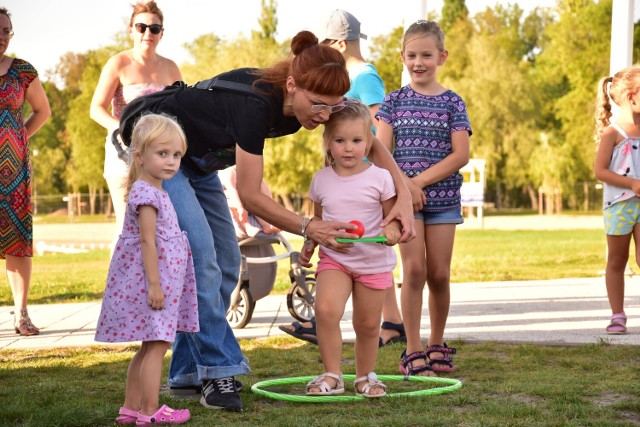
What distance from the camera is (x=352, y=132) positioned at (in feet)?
14.9

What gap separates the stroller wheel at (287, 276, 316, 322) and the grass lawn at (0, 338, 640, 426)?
968mm

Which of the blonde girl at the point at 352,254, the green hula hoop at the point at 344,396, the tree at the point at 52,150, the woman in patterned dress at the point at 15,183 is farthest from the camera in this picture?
the tree at the point at 52,150

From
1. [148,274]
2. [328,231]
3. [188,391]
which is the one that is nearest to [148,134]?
[148,274]

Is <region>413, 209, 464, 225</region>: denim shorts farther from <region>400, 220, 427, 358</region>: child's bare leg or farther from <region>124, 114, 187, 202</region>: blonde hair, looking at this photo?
<region>124, 114, 187, 202</region>: blonde hair

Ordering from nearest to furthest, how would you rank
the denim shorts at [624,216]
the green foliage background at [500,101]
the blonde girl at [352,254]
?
the blonde girl at [352,254]
the denim shorts at [624,216]
the green foliage background at [500,101]

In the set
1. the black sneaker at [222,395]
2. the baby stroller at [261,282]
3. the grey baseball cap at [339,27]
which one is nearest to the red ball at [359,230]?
the black sneaker at [222,395]

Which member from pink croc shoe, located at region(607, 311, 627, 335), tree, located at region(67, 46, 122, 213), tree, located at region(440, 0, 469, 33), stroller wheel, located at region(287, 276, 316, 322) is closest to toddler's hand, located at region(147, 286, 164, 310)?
stroller wheel, located at region(287, 276, 316, 322)

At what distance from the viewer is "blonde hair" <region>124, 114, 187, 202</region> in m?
4.12

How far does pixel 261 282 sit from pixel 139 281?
376 cm

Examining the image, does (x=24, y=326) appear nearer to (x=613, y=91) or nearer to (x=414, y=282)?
(x=414, y=282)

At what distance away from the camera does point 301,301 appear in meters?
7.68

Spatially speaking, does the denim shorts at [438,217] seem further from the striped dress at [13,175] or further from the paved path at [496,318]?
the striped dress at [13,175]

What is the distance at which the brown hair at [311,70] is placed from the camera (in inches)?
162

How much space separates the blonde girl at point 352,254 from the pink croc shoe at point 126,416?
869 millimetres
